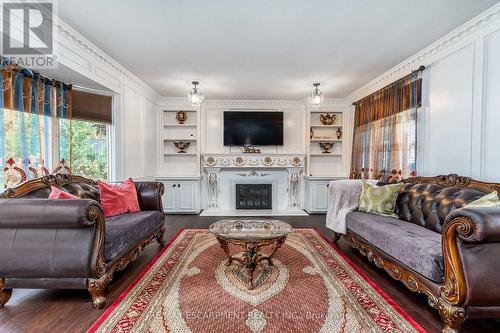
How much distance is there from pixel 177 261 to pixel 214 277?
1.90 ft

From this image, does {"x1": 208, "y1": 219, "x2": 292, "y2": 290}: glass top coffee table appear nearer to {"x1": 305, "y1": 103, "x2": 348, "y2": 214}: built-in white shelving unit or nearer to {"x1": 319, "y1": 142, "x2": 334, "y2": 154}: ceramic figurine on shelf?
{"x1": 305, "y1": 103, "x2": 348, "y2": 214}: built-in white shelving unit

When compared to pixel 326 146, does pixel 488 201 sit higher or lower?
lower

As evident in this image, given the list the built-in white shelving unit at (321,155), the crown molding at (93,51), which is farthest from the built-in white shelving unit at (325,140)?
the crown molding at (93,51)

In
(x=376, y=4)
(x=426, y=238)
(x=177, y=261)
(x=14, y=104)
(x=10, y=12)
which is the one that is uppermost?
(x=376, y=4)

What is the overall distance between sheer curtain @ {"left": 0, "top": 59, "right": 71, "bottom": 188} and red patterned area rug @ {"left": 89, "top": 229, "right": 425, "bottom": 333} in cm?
169

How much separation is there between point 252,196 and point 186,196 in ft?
4.60

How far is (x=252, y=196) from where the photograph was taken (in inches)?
193

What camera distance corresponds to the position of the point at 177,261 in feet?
8.05

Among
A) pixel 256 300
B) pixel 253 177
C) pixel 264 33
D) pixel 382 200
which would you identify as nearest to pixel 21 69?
pixel 264 33

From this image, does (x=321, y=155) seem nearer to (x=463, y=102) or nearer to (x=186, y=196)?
(x=463, y=102)

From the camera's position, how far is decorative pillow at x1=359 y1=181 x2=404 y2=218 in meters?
2.62

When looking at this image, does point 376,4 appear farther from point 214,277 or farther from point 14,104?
point 14,104

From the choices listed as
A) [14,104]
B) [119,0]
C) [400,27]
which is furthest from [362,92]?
[14,104]

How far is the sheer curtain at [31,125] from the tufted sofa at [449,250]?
3.64 meters
